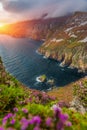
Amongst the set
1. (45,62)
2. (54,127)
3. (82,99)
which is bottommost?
(45,62)

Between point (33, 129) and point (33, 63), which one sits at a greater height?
point (33, 129)

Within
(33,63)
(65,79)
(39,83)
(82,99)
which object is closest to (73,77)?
(65,79)

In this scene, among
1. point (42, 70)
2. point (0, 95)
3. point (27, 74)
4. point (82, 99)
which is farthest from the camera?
point (42, 70)

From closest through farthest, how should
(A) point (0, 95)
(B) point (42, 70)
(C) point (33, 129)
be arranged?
(C) point (33, 129)
(A) point (0, 95)
(B) point (42, 70)

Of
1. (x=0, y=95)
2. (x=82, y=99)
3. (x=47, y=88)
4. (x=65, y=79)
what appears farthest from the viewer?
(x=65, y=79)

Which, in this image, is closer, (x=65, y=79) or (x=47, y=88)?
(x=47, y=88)

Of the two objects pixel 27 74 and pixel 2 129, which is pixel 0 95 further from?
pixel 27 74

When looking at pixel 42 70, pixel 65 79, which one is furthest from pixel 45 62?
pixel 65 79

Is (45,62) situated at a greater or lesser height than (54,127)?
lesser

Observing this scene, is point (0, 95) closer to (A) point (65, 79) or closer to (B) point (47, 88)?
(B) point (47, 88)
